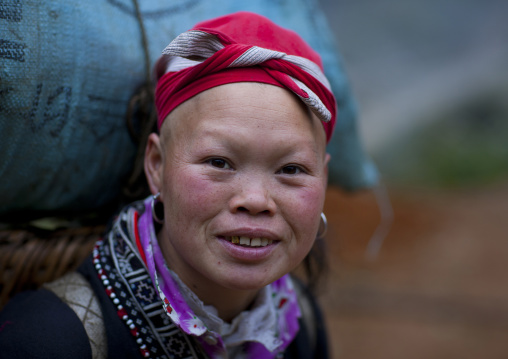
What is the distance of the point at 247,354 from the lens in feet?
4.68

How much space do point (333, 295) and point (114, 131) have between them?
289cm

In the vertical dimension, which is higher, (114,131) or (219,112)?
(219,112)

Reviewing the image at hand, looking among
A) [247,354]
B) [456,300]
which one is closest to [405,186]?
[456,300]

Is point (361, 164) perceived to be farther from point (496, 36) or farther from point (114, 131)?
point (496, 36)

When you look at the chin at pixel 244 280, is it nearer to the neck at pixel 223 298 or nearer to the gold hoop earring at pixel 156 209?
the neck at pixel 223 298

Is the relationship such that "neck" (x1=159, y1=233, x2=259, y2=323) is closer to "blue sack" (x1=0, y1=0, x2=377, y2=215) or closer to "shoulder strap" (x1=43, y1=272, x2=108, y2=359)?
"shoulder strap" (x1=43, y1=272, x2=108, y2=359)

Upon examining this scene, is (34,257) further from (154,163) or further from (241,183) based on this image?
(241,183)

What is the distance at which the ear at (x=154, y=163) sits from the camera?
4.53 ft

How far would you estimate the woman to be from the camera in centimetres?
120

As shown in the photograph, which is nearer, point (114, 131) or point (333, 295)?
point (114, 131)

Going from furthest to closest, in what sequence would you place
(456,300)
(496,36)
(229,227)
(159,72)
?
(496,36)
(456,300)
(159,72)
(229,227)

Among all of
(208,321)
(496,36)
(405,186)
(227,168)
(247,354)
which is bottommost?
(405,186)

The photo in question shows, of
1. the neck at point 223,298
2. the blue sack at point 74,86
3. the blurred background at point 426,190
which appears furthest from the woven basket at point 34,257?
the blurred background at point 426,190

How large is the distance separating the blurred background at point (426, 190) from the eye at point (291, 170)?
0.78m
